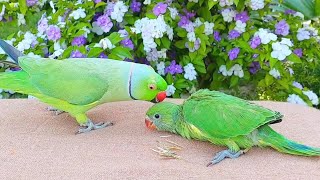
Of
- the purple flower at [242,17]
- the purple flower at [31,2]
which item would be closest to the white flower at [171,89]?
the purple flower at [242,17]

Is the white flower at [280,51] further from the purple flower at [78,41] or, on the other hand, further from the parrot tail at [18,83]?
the parrot tail at [18,83]

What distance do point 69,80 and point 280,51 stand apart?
3.45 ft

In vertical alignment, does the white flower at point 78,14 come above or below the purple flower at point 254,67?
above

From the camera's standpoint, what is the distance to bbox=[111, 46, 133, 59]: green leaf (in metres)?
2.32

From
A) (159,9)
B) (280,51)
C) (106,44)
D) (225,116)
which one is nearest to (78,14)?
(106,44)

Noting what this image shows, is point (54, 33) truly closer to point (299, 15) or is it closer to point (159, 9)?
point (159, 9)

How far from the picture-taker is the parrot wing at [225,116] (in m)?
1.52

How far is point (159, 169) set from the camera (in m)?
1.48

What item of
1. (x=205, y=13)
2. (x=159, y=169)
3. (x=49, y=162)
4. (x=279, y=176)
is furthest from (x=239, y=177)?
(x=205, y=13)

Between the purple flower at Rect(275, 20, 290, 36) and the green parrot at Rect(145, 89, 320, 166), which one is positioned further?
the purple flower at Rect(275, 20, 290, 36)

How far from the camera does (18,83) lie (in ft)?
5.57

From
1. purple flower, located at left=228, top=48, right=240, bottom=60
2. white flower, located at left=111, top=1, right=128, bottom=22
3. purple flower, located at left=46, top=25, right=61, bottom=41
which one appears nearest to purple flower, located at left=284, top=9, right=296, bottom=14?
purple flower, located at left=228, top=48, right=240, bottom=60

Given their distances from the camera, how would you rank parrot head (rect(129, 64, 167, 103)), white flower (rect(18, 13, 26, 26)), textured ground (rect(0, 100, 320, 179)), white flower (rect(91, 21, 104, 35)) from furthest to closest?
white flower (rect(18, 13, 26, 26)) → white flower (rect(91, 21, 104, 35)) → parrot head (rect(129, 64, 167, 103)) → textured ground (rect(0, 100, 320, 179))

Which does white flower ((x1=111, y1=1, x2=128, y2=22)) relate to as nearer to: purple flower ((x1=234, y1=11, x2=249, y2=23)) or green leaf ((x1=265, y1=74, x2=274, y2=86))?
purple flower ((x1=234, y1=11, x2=249, y2=23))
